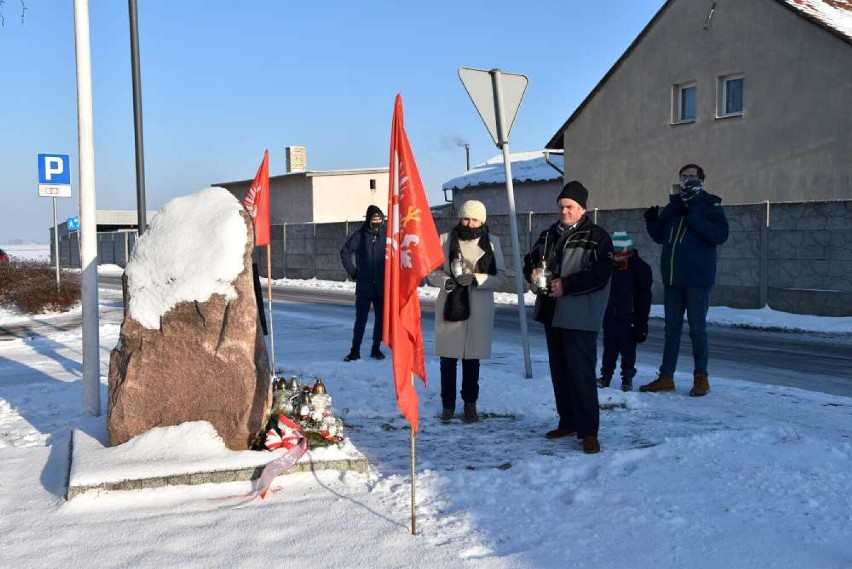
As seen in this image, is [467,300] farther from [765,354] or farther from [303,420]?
[765,354]

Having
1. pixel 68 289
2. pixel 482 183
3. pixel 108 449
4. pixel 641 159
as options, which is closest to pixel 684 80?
pixel 641 159

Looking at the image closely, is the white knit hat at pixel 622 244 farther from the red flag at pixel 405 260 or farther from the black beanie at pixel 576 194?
the red flag at pixel 405 260

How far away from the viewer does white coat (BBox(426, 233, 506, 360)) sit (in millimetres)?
6227

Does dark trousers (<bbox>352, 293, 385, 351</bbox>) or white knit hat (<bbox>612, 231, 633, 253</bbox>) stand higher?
white knit hat (<bbox>612, 231, 633, 253</bbox>)

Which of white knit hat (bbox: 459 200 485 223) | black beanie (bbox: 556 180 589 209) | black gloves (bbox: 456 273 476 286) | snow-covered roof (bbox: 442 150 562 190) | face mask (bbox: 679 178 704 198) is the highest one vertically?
snow-covered roof (bbox: 442 150 562 190)

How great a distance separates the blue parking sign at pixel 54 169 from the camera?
15484 mm

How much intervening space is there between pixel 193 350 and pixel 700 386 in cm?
433

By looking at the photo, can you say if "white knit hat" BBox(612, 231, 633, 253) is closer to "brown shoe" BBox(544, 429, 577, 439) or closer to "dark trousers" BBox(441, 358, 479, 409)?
"dark trousers" BBox(441, 358, 479, 409)

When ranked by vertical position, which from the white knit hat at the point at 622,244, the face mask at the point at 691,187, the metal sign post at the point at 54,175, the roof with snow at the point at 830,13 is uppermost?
the roof with snow at the point at 830,13

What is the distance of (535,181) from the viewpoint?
3078cm

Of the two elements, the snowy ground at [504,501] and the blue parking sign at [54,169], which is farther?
the blue parking sign at [54,169]

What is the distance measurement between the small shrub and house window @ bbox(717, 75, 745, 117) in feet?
51.5

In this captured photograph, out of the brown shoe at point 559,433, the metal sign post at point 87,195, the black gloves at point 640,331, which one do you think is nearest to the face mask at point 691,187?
the black gloves at point 640,331

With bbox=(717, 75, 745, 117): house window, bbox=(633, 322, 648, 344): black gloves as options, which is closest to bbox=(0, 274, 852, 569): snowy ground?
bbox=(633, 322, 648, 344): black gloves
